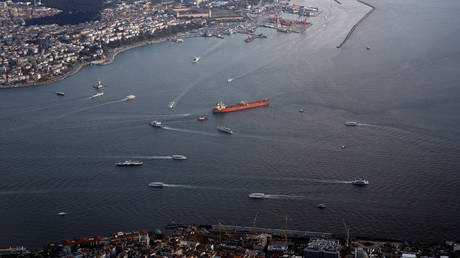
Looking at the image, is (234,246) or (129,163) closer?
(234,246)

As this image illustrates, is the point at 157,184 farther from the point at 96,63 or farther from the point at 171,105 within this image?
the point at 96,63

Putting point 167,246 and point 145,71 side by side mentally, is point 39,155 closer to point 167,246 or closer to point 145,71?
point 167,246

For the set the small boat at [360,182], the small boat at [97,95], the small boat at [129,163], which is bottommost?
the small boat at [129,163]

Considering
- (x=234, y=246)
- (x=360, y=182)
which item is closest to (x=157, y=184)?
(x=234, y=246)

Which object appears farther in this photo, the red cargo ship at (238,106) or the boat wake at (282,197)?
the red cargo ship at (238,106)

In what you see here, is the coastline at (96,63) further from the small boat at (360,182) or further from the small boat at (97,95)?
the small boat at (360,182)

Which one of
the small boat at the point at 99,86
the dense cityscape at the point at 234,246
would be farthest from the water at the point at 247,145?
the dense cityscape at the point at 234,246

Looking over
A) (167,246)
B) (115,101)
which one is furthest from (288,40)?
(167,246)

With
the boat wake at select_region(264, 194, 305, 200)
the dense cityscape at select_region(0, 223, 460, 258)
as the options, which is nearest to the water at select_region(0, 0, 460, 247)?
the boat wake at select_region(264, 194, 305, 200)

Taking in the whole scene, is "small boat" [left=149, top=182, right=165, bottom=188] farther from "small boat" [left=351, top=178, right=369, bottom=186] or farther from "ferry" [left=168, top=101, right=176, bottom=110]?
"ferry" [left=168, top=101, right=176, bottom=110]

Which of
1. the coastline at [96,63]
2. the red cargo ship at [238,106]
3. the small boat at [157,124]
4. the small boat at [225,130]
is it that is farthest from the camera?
the coastline at [96,63]
